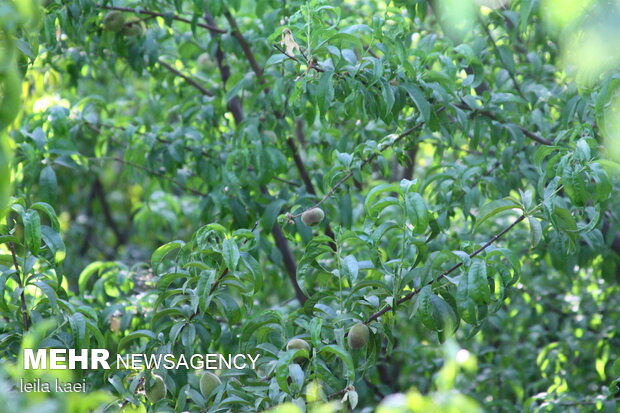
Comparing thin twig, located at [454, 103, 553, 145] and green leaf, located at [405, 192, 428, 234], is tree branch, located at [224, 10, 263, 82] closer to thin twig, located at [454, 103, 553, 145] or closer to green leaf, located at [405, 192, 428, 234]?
thin twig, located at [454, 103, 553, 145]

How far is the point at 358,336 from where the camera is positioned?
1.51 metres

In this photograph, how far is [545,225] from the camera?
76.9 inches

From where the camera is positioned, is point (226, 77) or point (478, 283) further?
point (226, 77)

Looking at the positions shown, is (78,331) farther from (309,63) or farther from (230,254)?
(309,63)

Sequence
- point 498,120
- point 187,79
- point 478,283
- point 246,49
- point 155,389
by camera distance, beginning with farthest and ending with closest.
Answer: point 187,79 < point 246,49 < point 498,120 < point 155,389 < point 478,283

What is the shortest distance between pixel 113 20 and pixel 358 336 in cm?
142

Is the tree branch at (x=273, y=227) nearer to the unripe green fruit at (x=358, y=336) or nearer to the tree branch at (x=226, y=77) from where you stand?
the tree branch at (x=226, y=77)

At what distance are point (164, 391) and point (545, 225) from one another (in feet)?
3.51

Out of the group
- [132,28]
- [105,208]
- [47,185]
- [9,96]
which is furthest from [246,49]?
[105,208]

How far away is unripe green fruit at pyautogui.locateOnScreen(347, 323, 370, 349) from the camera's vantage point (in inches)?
59.3

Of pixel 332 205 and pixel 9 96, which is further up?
pixel 332 205

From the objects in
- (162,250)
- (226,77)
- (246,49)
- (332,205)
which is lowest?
(162,250)

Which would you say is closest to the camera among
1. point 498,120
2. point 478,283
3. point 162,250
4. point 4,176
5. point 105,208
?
point 4,176

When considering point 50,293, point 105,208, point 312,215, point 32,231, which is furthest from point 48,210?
point 105,208
